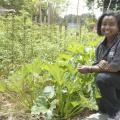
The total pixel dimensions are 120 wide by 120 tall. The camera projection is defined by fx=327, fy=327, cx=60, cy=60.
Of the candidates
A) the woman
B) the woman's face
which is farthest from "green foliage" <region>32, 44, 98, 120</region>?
the woman's face

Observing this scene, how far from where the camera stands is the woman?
11.0ft

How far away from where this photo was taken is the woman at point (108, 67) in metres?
3.34

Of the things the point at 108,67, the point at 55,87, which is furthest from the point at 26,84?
the point at 108,67

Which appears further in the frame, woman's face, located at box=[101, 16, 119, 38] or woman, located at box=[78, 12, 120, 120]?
woman's face, located at box=[101, 16, 119, 38]

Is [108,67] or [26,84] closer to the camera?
[108,67]

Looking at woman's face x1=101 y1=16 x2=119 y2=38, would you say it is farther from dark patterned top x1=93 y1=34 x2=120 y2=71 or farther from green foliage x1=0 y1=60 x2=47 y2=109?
green foliage x1=0 y1=60 x2=47 y2=109

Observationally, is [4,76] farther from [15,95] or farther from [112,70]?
[112,70]

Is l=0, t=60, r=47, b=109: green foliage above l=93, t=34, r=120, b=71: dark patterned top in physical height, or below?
below

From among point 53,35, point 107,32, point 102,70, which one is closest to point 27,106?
point 102,70

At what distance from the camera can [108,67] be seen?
3.33 meters

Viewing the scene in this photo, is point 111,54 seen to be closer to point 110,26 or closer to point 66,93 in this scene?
point 110,26

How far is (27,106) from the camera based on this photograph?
12.2ft

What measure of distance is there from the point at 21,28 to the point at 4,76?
1086 mm

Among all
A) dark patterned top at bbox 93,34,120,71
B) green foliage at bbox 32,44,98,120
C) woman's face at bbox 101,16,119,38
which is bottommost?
green foliage at bbox 32,44,98,120
